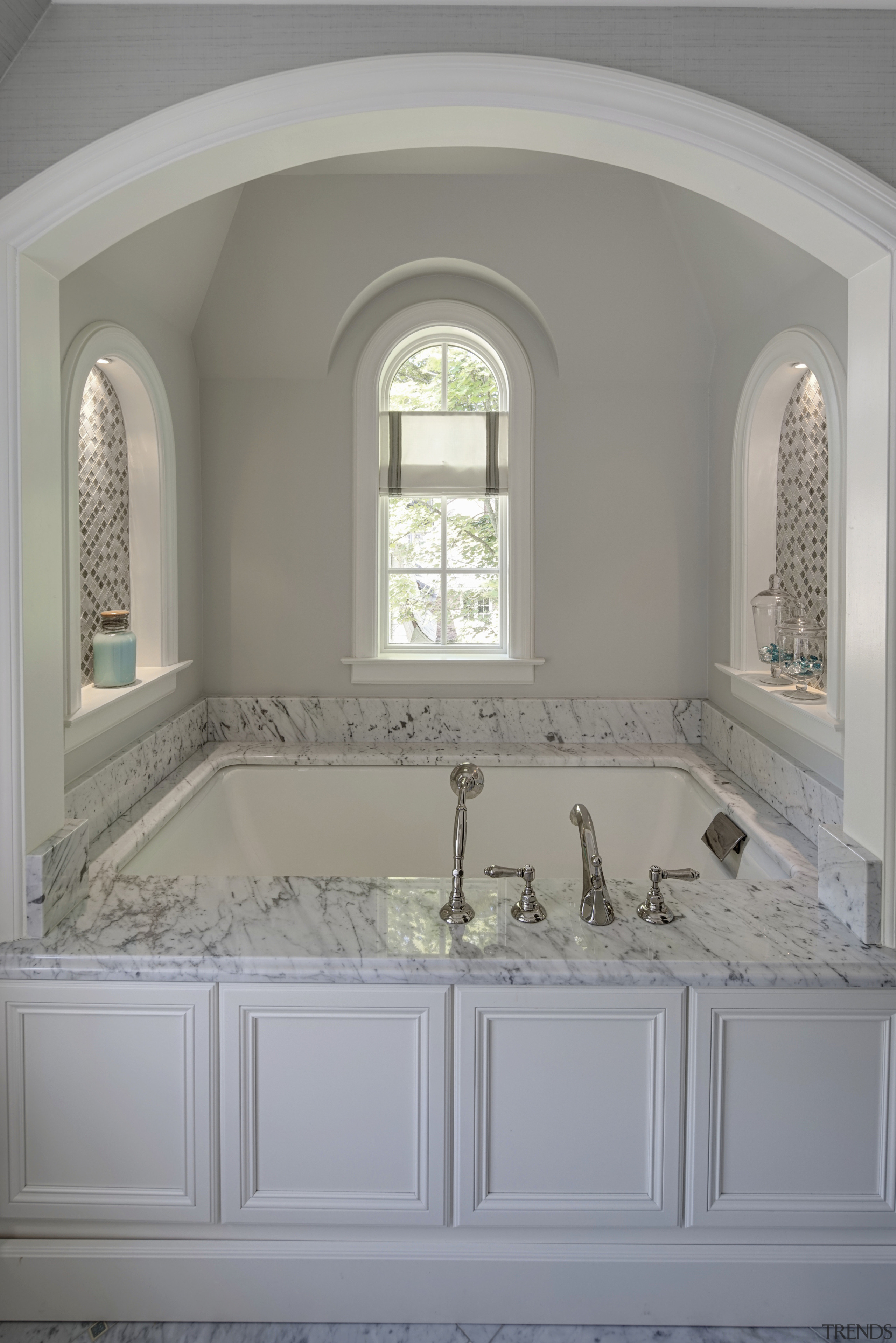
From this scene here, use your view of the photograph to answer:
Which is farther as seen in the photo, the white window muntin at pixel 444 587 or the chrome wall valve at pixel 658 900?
the white window muntin at pixel 444 587

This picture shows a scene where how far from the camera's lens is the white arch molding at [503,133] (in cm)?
169

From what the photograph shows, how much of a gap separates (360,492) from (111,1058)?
2.29 meters

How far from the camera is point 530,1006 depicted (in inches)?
67.1

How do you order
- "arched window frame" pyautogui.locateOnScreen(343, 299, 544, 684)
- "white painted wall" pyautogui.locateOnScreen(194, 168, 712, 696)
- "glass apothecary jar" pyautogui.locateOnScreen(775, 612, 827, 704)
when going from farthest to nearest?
"arched window frame" pyautogui.locateOnScreen(343, 299, 544, 684) < "white painted wall" pyautogui.locateOnScreen(194, 168, 712, 696) < "glass apothecary jar" pyautogui.locateOnScreen(775, 612, 827, 704)

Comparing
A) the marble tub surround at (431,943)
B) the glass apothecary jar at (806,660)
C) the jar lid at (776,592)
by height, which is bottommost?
the marble tub surround at (431,943)

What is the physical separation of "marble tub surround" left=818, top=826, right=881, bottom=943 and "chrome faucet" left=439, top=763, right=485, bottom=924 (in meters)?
0.72

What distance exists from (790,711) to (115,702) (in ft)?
5.94

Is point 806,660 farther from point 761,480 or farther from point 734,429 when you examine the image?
point 734,429

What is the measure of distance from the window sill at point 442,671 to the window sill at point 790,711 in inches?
30.5

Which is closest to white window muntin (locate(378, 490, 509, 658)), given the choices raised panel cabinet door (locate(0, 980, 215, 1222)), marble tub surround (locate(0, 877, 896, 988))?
marble tub surround (locate(0, 877, 896, 988))

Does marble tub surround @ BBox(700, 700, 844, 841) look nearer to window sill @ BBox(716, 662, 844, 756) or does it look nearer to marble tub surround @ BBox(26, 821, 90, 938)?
window sill @ BBox(716, 662, 844, 756)

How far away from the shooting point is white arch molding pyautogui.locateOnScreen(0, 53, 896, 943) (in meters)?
1.69

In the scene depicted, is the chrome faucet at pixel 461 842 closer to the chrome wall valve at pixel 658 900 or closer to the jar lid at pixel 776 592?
the chrome wall valve at pixel 658 900

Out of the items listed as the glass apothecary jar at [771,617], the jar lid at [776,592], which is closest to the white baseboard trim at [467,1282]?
the glass apothecary jar at [771,617]
